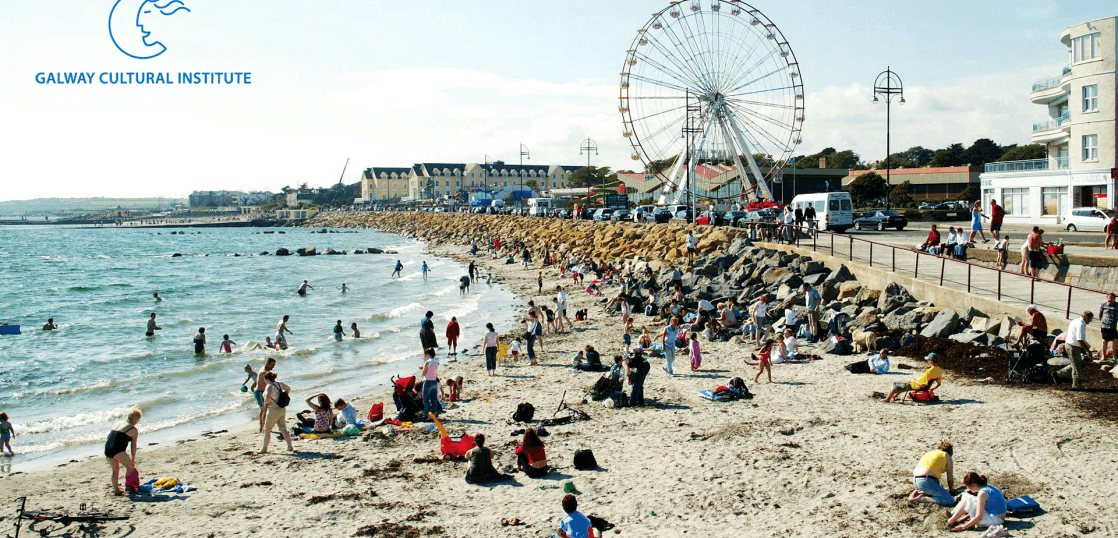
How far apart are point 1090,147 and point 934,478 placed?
36055mm

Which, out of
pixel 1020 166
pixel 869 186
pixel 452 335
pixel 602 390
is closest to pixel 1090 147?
pixel 1020 166

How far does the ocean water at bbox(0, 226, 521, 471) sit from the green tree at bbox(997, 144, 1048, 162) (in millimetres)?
63058

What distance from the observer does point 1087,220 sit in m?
31.3

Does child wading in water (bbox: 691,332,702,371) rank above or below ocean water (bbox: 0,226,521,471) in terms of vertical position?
above

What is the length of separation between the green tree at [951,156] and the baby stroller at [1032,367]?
100587mm

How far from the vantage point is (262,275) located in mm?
52938

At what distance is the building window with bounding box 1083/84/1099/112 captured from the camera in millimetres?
36969

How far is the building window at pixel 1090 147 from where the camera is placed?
37062 mm

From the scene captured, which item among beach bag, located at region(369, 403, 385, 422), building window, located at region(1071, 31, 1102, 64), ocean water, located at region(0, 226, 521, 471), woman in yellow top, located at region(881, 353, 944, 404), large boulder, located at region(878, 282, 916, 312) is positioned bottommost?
ocean water, located at region(0, 226, 521, 471)

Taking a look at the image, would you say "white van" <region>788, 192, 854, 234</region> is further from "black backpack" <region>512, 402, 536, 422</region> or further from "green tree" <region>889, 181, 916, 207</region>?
"green tree" <region>889, 181, 916, 207</region>

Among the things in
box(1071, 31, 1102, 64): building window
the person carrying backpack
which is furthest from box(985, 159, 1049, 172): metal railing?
the person carrying backpack

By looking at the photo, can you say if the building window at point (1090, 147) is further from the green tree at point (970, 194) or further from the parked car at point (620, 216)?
the green tree at point (970, 194)

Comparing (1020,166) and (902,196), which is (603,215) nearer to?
(1020,166)

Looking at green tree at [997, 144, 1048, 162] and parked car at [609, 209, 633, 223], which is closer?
parked car at [609, 209, 633, 223]
